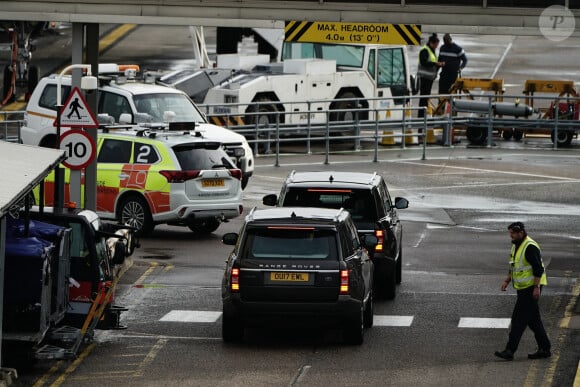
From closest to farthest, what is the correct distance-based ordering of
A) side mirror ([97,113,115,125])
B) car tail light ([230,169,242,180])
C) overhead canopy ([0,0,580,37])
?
overhead canopy ([0,0,580,37]) → car tail light ([230,169,242,180]) → side mirror ([97,113,115,125])

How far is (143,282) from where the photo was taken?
69.4 feet

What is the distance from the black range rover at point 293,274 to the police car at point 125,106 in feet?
43.4

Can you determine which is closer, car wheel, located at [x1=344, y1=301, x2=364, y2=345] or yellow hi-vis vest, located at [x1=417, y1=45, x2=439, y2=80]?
car wheel, located at [x1=344, y1=301, x2=364, y2=345]

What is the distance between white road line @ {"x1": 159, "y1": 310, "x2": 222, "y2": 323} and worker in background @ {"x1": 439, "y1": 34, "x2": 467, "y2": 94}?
24191 mm

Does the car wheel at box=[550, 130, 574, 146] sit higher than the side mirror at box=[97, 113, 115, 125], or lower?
lower

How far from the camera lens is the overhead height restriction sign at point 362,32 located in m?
24.1

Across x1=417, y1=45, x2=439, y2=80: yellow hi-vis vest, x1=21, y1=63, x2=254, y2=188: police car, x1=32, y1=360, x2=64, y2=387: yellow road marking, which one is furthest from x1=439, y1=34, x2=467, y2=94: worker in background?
x1=32, y1=360, x2=64, y2=387: yellow road marking

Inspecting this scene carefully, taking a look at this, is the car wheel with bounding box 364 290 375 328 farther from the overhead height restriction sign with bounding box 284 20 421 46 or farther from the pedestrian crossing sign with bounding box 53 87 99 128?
the overhead height restriction sign with bounding box 284 20 421 46

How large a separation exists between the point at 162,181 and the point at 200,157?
0.84 meters

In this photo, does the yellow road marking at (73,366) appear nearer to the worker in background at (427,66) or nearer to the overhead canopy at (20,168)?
the overhead canopy at (20,168)

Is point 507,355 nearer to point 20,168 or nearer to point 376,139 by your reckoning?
point 20,168

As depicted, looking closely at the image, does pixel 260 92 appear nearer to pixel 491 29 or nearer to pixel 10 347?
pixel 491 29

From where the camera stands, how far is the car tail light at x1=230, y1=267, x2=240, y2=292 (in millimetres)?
16312

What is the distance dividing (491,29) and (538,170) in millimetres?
11269
